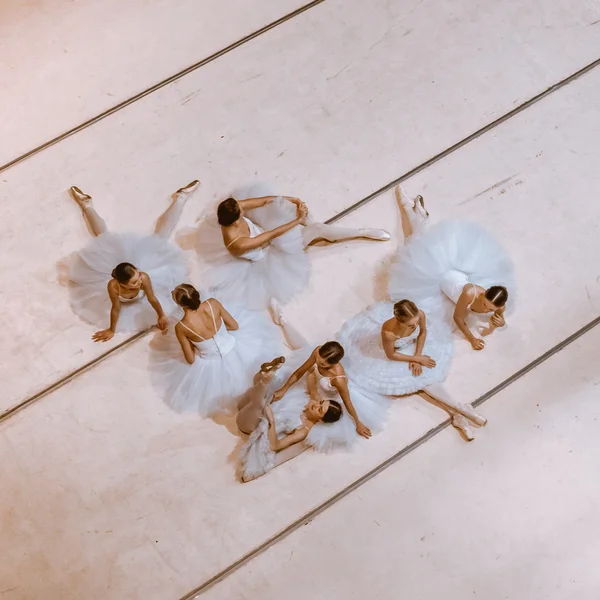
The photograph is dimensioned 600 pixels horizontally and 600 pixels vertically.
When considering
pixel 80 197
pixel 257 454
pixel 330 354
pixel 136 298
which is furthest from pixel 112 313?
pixel 330 354

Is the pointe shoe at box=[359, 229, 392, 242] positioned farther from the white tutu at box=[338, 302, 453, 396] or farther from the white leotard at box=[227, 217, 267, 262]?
the white leotard at box=[227, 217, 267, 262]

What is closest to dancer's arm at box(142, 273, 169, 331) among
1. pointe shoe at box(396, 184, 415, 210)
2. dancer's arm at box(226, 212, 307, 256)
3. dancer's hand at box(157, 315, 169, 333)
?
dancer's hand at box(157, 315, 169, 333)

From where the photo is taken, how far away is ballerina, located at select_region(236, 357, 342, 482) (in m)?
2.31

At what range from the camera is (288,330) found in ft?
8.30

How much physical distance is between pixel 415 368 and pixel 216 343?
725mm

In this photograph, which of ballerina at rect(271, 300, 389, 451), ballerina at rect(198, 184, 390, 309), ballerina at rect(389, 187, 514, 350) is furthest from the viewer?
ballerina at rect(198, 184, 390, 309)

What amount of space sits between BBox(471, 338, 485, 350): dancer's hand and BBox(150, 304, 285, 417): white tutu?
72 centimetres

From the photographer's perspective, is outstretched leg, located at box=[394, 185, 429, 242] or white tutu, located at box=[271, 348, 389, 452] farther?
outstretched leg, located at box=[394, 185, 429, 242]

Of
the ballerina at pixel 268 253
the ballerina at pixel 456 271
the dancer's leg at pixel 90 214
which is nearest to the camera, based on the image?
the ballerina at pixel 456 271

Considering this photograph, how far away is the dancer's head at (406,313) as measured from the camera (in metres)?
2.22

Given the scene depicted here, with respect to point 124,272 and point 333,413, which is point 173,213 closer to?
point 124,272

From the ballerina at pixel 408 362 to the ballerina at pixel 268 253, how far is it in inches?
12.7

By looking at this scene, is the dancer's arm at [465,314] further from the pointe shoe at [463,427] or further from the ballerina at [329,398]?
the ballerina at [329,398]

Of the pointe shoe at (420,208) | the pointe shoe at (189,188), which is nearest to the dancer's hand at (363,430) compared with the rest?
the pointe shoe at (420,208)
